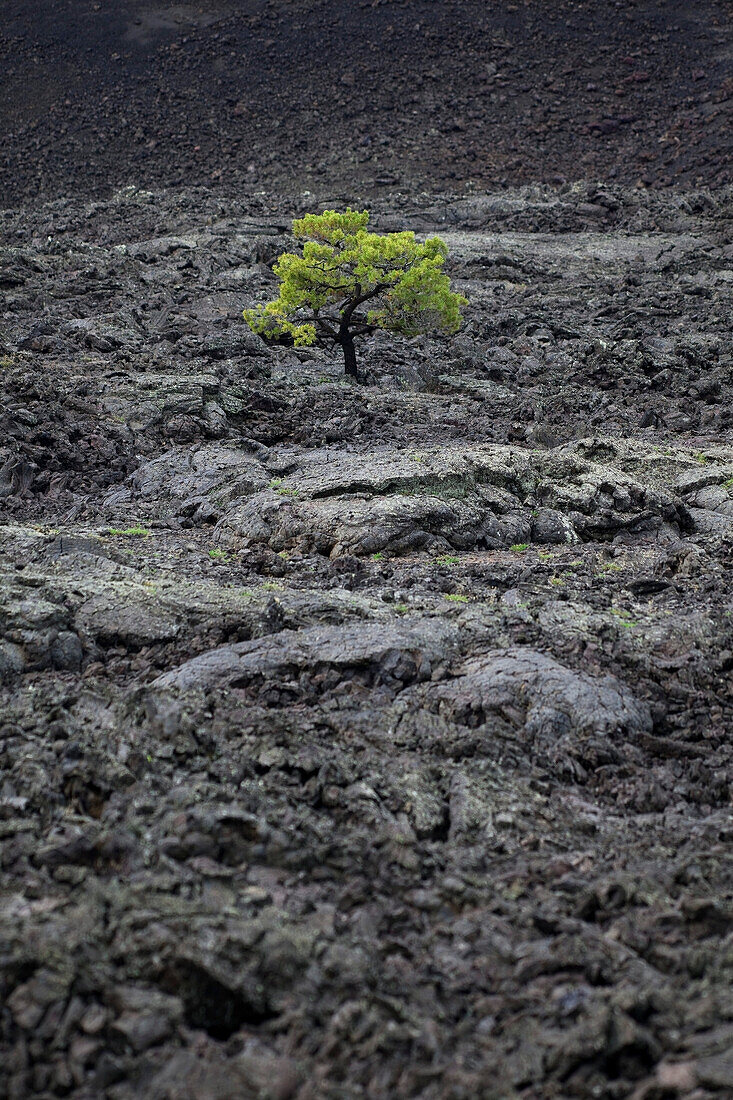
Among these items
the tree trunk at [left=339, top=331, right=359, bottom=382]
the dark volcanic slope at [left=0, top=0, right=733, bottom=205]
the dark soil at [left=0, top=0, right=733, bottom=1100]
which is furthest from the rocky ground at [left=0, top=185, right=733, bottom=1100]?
the dark volcanic slope at [left=0, top=0, right=733, bottom=205]

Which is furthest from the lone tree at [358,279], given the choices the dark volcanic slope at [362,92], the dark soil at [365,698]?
the dark volcanic slope at [362,92]

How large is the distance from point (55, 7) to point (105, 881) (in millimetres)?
70221

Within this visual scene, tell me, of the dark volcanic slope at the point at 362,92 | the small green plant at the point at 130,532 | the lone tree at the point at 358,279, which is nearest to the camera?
the small green plant at the point at 130,532

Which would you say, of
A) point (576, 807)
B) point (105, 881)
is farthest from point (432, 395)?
point (105, 881)

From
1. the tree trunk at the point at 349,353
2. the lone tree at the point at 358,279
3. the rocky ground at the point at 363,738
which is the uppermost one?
the lone tree at the point at 358,279

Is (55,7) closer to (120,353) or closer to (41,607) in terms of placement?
(120,353)

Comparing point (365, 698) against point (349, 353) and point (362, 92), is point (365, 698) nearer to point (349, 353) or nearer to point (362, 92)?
point (349, 353)

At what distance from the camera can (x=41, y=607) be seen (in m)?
8.64

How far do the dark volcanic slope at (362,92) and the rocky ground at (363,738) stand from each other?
31.2 metres

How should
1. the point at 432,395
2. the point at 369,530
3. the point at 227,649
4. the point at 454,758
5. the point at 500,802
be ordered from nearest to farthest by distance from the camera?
the point at 500,802, the point at 454,758, the point at 227,649, the point at 369,530, the point at 432,395

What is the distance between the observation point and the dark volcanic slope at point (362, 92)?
44.0 meters

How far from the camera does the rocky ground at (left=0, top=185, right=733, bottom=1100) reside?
4.47 m

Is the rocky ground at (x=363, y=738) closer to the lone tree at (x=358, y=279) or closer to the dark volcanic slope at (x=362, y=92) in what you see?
the lone tree at (x=358, y=279)

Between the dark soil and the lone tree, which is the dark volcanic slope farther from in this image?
the lone tree
